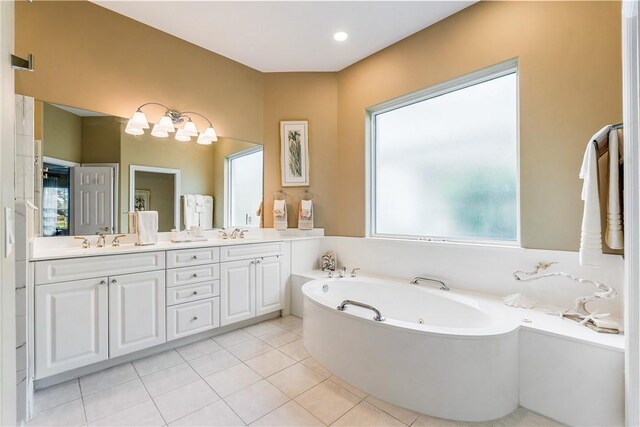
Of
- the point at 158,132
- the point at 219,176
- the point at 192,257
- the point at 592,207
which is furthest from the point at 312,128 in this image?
→ the point at 592,207

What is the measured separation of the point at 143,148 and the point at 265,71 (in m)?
1.76

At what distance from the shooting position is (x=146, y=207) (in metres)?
2.57

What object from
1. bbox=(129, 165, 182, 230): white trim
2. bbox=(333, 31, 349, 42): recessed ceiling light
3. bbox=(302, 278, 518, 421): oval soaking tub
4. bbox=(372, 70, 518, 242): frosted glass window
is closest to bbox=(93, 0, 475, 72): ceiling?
bbox=(333, 31, 349, 42): recessed ceiling light

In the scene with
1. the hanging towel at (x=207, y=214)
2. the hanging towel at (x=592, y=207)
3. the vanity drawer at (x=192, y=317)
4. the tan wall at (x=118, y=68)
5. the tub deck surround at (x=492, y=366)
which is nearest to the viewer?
the tub deck surround at (x=492, y=366)

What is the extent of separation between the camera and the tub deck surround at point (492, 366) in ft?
4.78

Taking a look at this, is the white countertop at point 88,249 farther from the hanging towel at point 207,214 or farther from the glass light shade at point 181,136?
the glass light shade at point 181,136

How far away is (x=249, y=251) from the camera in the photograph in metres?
2.79

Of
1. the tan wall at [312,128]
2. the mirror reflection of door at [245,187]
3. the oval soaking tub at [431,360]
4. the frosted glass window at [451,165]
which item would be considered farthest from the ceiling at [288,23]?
the oval soaking tub at [431,360]

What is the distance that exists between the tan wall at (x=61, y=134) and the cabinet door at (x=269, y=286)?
1779mm

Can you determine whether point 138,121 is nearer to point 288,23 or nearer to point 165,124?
point 165,124

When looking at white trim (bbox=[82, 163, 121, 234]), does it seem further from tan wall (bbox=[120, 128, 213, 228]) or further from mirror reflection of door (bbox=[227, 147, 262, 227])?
mirror reflection of door (bbox=[227, 147, 262, 227])

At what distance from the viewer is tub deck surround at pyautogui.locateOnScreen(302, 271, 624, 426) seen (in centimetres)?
146

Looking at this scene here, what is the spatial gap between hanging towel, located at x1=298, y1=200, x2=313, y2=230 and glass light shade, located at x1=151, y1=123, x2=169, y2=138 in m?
1.61

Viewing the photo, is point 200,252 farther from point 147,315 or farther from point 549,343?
point 549,343
